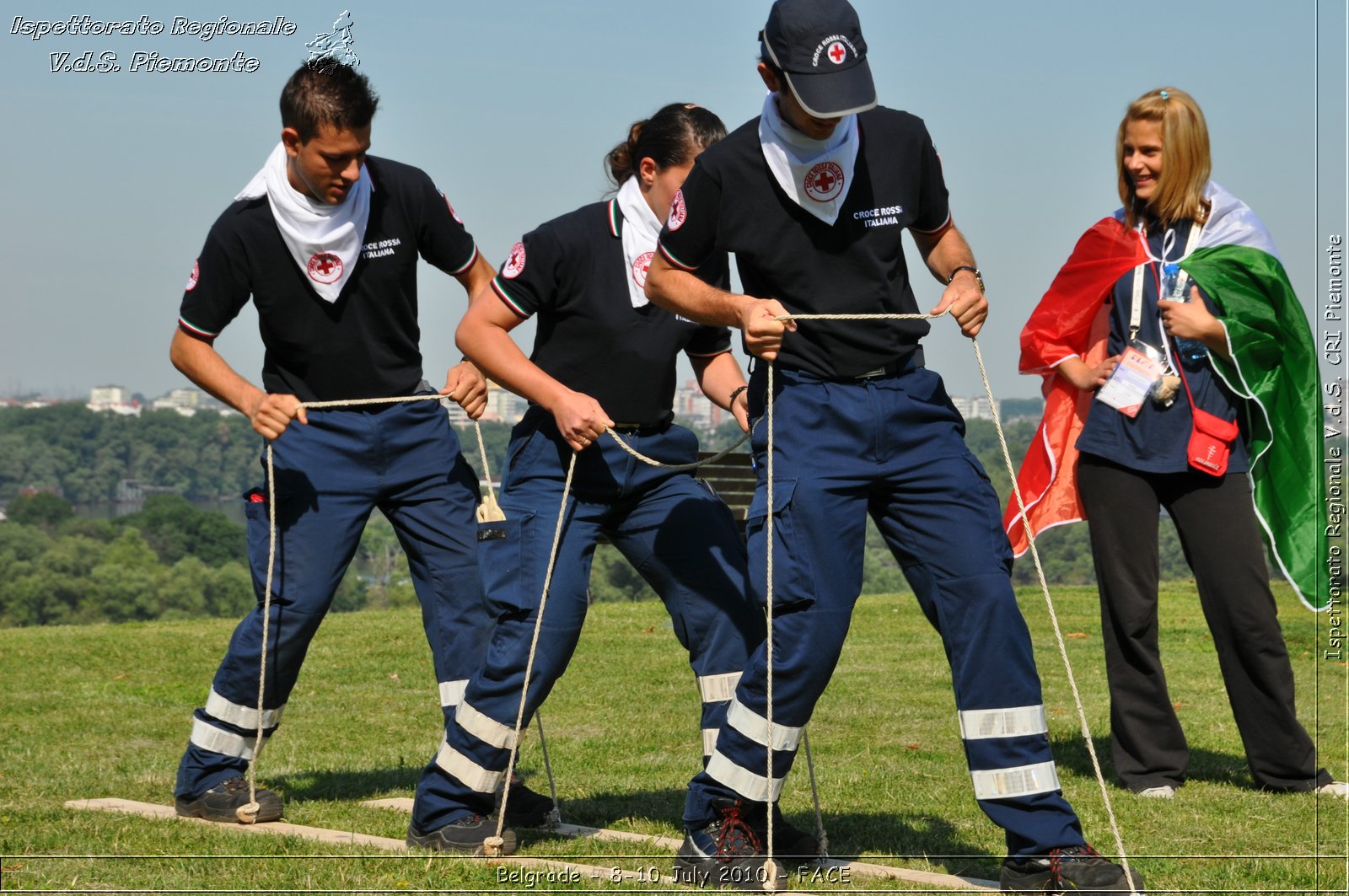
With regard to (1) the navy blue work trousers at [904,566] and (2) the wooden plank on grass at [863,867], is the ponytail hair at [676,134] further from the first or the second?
(2) the wooden plank on grass at [863,867]

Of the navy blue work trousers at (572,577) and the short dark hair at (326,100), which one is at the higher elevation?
the short dark hair at (326,100)

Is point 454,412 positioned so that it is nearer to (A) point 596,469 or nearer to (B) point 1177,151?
(A) point 596,469

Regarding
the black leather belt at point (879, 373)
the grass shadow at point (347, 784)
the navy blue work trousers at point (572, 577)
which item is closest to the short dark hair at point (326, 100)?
the navy blue work trousers at point (572, 577)

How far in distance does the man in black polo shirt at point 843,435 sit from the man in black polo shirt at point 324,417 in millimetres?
1450

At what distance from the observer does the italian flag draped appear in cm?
610

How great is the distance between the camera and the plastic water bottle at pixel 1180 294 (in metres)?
6.10

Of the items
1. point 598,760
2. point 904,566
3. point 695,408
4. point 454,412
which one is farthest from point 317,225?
point 598,760

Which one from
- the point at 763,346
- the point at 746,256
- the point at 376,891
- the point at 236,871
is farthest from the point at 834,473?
the point at 236,871

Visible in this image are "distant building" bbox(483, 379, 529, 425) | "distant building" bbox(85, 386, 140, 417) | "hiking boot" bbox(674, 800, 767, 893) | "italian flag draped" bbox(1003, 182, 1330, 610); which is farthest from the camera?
"distant building" bbox(85, 386, 140, 417)

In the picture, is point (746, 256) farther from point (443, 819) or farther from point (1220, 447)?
point (1220, 447)

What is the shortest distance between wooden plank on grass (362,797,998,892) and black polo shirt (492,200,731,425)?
56.3 inches

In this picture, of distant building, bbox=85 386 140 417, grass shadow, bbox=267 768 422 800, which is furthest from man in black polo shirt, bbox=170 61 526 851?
distant building, bbox=85 386 140 417

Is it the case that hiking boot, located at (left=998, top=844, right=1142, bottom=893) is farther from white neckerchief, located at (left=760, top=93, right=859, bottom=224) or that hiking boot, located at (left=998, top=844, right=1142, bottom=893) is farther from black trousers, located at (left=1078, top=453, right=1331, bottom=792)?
black trousers, located at (left=1078, top=453, right=1331, bottom=792)

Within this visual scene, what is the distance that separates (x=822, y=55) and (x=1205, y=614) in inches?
129
